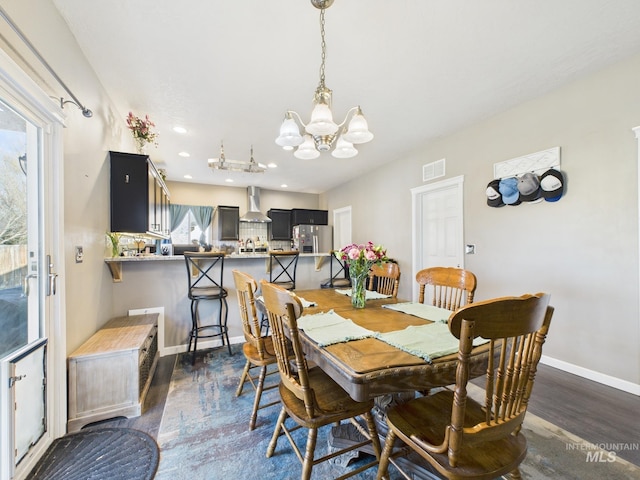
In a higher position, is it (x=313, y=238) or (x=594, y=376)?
(x=313, y=238)

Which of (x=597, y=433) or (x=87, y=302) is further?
(x=87, y=302)

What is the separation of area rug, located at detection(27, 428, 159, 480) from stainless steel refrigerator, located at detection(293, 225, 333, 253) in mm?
5091

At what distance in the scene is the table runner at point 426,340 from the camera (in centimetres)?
105

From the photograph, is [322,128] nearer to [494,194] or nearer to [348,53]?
[348,53]

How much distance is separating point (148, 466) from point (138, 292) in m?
1.84

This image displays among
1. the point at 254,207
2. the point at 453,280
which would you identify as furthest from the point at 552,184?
the point at 254,207

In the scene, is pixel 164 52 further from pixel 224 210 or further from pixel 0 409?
pixel 224 210

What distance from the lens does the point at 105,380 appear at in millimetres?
1823

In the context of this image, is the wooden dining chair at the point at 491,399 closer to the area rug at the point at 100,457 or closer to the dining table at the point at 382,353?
the dining table at the point at 382,353

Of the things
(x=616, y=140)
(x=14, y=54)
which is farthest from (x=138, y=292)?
(x=616, y=140)

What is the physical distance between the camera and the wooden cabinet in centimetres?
175

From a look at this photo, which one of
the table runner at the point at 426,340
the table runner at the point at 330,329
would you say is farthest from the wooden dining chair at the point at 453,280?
the table runner at the point at 330,329

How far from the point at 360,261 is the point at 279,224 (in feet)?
18.1

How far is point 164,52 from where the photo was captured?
2.08 metres
